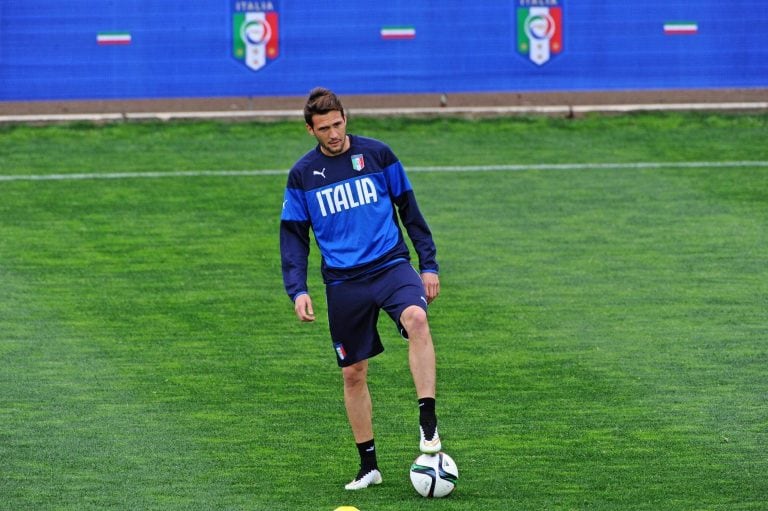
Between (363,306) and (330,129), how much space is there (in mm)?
842

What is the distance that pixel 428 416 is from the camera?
730cm

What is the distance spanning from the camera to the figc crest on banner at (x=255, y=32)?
17.1 m

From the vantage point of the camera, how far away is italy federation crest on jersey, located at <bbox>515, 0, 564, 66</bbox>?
17.2 metres

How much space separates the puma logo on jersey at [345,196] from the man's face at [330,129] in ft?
0.59

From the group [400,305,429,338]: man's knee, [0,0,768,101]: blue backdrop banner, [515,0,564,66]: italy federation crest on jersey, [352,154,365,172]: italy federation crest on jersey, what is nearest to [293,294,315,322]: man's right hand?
[400,305,429,338]: man's knee

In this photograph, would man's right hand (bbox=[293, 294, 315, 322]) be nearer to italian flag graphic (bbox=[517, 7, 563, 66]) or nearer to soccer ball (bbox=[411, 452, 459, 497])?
Answer: soccer ball (bbox=[411, 452, 459, 497])

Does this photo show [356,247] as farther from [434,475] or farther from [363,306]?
[434,475]

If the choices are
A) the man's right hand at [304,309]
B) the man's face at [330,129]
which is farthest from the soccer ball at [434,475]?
the man's face at [330,129]

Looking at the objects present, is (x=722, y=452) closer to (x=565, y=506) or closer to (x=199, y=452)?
(x=565, y=506)

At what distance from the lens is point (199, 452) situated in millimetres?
8359

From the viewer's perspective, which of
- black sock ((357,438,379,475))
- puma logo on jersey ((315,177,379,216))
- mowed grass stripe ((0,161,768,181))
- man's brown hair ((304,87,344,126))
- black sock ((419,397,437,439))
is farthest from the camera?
mowed grass stripe ((0,161,768,181))

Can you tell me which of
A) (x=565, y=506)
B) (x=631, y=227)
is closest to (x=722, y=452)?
(x=565, y=506)

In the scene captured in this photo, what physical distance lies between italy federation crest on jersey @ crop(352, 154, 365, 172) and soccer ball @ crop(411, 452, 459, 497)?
1.36 m

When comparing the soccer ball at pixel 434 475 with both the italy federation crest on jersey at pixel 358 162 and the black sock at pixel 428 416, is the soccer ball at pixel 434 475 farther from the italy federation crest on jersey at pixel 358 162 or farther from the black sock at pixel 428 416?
the italy federation crest on jersey at pixel 358 162
